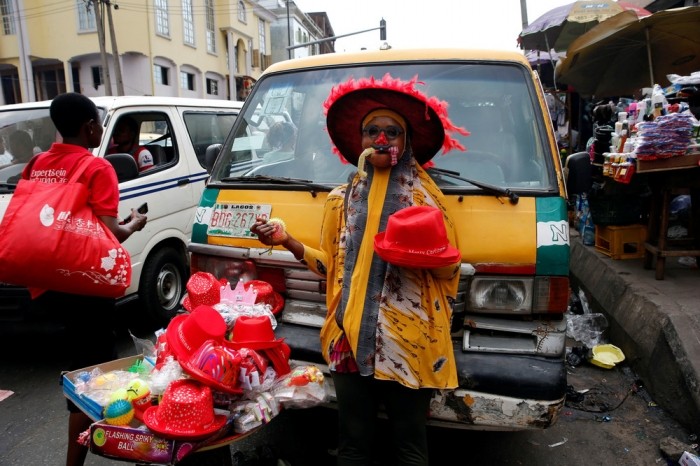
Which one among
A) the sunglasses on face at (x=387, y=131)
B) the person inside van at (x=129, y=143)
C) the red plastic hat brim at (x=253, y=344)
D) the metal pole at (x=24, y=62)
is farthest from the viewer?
the metal pole at (x=24, y=62)

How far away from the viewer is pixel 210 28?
30.7 metres

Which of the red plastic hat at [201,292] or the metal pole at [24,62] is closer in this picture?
the red plastic hat at [201,292]

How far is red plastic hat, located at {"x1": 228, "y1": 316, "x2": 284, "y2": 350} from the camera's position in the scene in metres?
2.18

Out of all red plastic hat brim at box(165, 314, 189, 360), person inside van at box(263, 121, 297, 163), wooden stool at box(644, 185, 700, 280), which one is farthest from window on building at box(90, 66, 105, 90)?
red plastic hat brim at box(165, 314, 189, 360)

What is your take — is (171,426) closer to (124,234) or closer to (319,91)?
(124,234)

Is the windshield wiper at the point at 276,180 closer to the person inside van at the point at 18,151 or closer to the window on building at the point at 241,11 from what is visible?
the person inside van at the point at 18,151

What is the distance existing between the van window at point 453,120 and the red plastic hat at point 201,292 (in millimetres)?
864

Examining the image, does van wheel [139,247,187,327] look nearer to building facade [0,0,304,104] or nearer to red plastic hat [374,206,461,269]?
red plastic hat [374,206,461,269]

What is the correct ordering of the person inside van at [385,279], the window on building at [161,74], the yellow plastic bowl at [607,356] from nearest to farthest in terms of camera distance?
the person inside van at [385,279], the yellow plastic bowl at [607,356], the window on building at [161,74]

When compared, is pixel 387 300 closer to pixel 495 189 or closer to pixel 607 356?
pixel 495 189

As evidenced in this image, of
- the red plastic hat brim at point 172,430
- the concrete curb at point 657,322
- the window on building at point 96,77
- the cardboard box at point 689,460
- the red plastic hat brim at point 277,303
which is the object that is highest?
the window on building at point 96,77

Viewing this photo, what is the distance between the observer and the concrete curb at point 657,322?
3182 mm

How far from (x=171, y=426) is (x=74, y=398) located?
524mm

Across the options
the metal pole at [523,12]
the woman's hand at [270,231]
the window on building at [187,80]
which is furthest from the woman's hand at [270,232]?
the window on building at [187,80]
